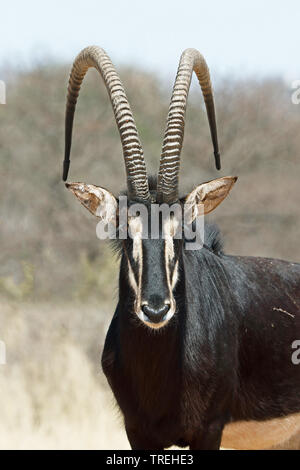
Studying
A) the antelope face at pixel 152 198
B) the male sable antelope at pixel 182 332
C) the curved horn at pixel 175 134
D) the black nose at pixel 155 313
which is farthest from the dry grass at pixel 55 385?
the black nose at pixel 155 313

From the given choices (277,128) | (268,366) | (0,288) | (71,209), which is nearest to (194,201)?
(268,366)

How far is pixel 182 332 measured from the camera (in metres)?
7.09

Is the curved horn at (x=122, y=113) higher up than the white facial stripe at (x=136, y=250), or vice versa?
the curved horn at (x=122, y=113)

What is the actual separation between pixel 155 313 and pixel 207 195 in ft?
4.78

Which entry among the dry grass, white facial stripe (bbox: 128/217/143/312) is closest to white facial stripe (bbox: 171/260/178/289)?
white facial stripe (bbox: 128/217/143/312)

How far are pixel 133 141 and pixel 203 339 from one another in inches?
69.6

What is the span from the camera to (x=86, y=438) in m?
11.7

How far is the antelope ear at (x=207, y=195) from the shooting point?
6.98m

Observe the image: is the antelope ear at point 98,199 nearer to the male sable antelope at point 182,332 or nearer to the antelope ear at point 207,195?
the male sable antelope at point 182,332

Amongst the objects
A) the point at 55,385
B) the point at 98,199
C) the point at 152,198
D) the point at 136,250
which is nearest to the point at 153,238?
the point at 136,250

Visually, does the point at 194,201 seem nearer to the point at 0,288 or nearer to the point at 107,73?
the point at 107,73

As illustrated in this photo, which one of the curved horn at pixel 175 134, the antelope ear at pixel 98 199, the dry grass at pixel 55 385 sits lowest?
the dry grass at pixel 55 385

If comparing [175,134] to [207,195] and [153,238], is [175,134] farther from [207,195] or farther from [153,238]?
[153,238]

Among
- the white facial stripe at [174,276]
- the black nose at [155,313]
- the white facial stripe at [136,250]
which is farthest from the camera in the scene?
the white facial stripe at [174,276]
